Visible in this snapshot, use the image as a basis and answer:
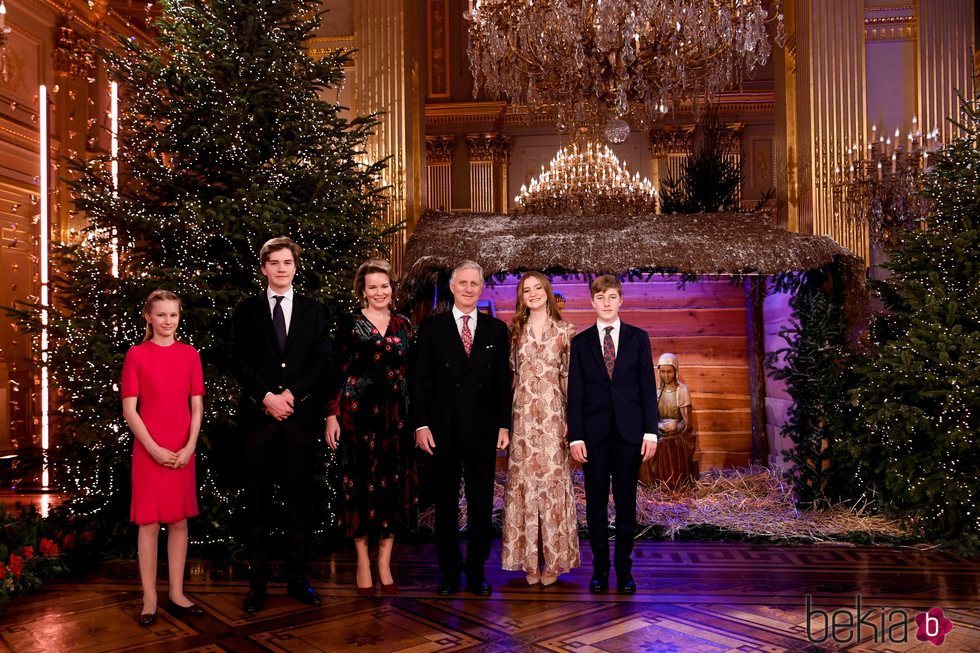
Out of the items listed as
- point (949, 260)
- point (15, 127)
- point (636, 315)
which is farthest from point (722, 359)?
point (15, 127)

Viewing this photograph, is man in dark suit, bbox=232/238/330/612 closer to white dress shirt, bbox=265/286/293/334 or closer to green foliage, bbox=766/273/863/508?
white dress shirt, bbox=265/286/293/334

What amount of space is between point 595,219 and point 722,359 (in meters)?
1.81

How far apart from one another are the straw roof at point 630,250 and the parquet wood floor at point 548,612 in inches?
82.8

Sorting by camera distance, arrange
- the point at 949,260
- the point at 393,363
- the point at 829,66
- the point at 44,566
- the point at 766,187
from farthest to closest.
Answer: the point at 766,187 < the point at 829,66 < the point at 949,260 < the point at 44,566 < the point at 393,363

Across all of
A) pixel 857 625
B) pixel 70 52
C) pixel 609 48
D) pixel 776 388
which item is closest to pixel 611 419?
pixel 857 625

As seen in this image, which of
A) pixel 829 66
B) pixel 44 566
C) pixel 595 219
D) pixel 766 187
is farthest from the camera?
pixel 766 187

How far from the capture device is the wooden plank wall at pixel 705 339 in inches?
278

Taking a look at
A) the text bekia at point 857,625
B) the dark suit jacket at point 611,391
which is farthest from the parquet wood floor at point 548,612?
the dark suit jacket at point 611,391

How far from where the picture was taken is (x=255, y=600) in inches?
147

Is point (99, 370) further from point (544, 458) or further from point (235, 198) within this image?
point (544, 458)

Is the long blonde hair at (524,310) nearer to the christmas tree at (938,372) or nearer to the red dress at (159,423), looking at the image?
the red dress at (159,423)

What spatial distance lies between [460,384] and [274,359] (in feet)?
2.89

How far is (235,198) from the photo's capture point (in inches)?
179

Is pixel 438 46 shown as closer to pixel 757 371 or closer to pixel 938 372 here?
pixel 757 371
